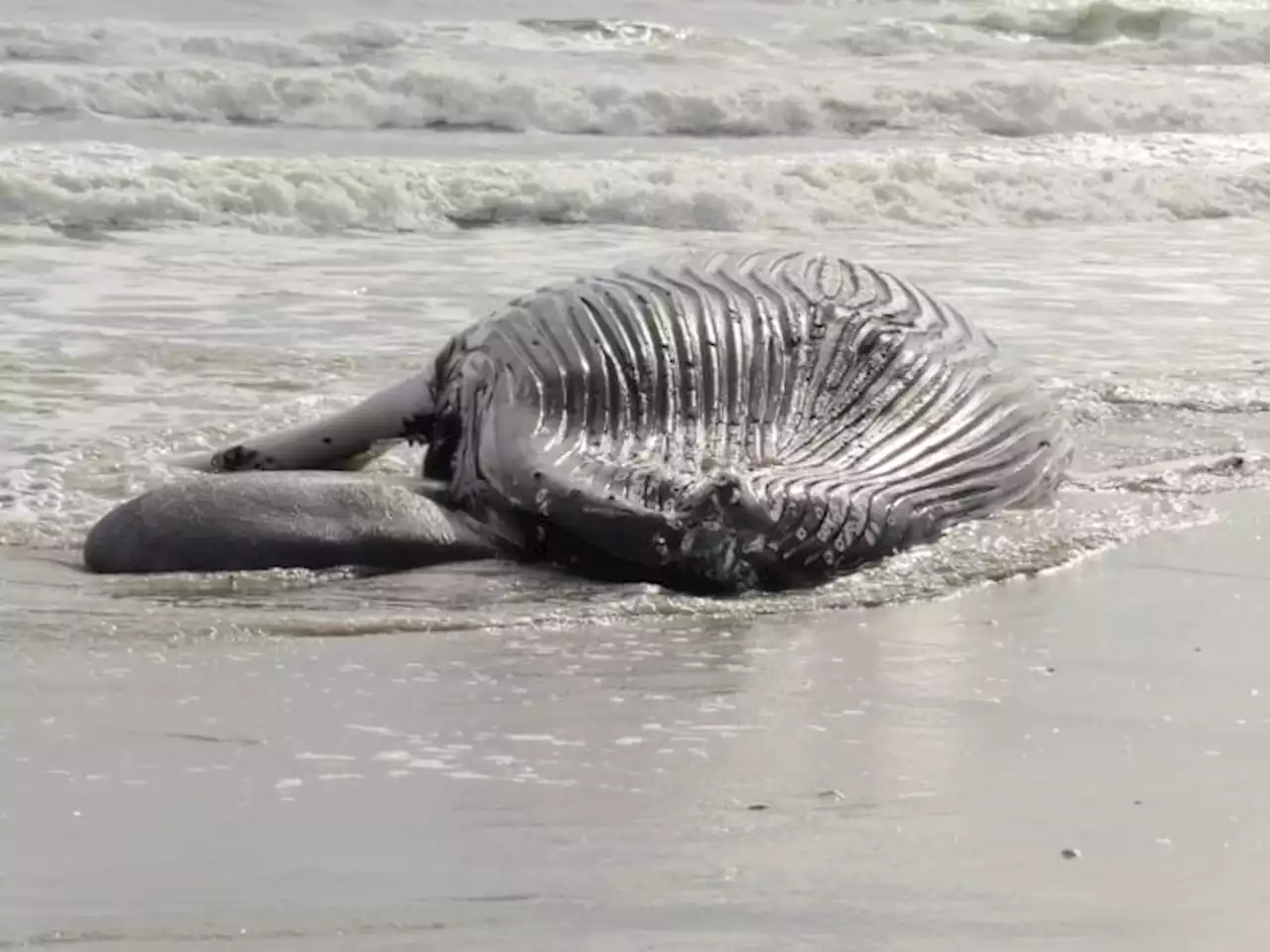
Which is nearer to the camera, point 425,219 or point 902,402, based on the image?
point 902,402

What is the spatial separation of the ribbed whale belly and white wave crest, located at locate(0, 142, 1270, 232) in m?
5.89

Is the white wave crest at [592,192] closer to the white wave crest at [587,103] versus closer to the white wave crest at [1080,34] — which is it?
the white wave crest at [587,103]

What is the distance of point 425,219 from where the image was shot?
12141 millimetres

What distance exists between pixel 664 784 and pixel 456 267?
6.69m

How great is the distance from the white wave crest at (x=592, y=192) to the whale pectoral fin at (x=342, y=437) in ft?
17.5

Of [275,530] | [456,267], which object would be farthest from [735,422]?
[456,267]

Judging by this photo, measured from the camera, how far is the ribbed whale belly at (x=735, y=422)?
16.9ft

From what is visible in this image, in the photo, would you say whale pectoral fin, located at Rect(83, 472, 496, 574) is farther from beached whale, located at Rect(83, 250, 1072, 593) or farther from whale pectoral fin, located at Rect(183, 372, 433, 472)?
whale pectoral fin, located at Rect(183, 372, 433, 472)

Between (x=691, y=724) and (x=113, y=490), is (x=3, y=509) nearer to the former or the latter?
(x=113, y=490)

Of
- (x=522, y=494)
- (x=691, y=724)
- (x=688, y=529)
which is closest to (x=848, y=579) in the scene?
(x=688, y=529)

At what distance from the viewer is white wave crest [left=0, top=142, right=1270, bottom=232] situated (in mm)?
12047

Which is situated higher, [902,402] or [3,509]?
[902,402]

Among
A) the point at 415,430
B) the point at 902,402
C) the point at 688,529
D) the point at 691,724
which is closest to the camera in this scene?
the point at 691,724

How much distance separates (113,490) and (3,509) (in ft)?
1.05
